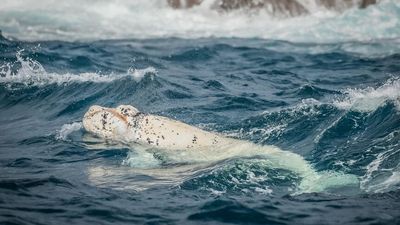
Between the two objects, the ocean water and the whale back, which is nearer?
the ocean water

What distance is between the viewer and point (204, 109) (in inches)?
543

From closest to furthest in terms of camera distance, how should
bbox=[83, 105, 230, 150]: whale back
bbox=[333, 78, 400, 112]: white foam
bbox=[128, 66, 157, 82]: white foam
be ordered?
bbox=[83, 105, 230, 150]: whale back
bbox=[333, 78, 400, 112]: white foam
bbox=[128, 66, 157, 82]: white foam

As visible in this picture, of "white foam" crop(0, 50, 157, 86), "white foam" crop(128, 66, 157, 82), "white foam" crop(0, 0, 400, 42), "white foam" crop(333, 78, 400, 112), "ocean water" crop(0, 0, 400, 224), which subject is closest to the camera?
"ocean water" crop(0, 0, 400, 224)

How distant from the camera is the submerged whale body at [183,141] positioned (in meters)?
9.59

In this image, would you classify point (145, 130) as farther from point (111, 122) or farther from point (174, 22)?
point (174, 22)

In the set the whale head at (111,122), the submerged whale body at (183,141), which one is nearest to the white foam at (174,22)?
the whale head at (111,122)

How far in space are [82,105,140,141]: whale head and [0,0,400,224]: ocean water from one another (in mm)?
251

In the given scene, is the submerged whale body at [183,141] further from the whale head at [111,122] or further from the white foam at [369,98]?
the white foam at [369,98]

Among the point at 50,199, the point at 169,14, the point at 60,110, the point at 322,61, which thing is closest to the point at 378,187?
the point at 50,199

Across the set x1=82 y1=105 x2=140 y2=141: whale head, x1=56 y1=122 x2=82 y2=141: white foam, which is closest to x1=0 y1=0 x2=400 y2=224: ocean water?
x1=56 y1=122 x2=82 y2=141: white foam

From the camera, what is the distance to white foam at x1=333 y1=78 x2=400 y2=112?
1248cm

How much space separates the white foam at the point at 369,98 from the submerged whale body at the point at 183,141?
10.1 ft

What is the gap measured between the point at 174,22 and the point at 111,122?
15.5 metres

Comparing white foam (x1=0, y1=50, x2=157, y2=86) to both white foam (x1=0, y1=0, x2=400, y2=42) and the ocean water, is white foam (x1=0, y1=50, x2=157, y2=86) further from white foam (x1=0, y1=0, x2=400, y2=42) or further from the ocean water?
white foam (x1=0, y1=0, x2=400, y2=42)
